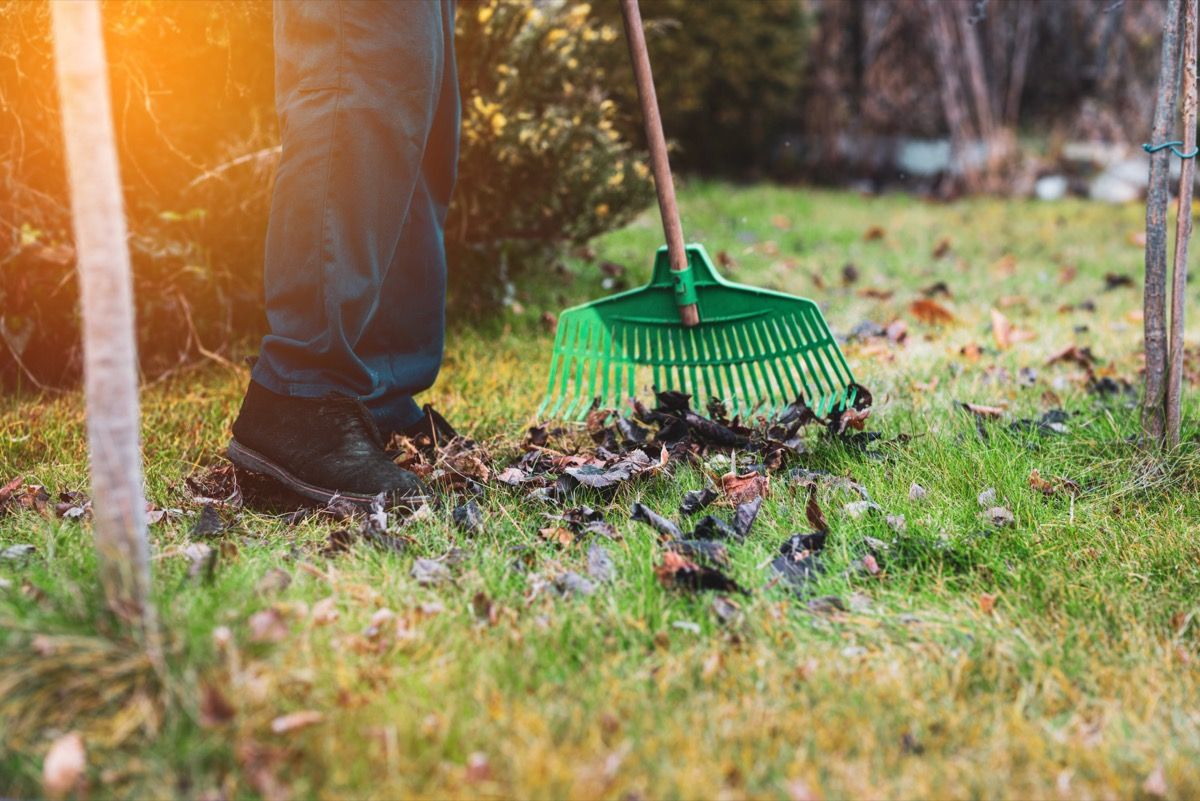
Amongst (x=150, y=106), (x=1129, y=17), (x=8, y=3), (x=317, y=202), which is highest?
(x=1129, y=17)

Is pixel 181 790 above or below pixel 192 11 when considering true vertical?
below

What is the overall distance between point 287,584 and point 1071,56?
8.39m

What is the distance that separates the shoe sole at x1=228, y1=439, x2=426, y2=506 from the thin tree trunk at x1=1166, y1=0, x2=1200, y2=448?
1.45m

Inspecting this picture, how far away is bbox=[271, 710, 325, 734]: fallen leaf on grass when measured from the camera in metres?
1.13

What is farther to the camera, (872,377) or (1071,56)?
(1071,56)

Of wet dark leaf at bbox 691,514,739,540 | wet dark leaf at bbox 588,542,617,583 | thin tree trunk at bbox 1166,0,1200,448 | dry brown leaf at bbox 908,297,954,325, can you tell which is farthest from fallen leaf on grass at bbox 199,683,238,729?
dry brown leaf at bbox 908,297,954,325

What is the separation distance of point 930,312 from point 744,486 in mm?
1992

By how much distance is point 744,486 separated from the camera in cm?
194

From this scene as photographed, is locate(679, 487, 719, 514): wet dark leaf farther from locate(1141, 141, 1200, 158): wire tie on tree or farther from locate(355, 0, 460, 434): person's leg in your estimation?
locate(1141, 141, 1200, 158): wire tie on tree

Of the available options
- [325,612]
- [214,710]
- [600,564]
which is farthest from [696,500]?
[214,710]

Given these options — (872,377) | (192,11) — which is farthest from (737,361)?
(192,11)

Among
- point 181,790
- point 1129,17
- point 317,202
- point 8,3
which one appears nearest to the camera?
point 181,790

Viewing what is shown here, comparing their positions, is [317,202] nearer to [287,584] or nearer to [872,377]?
[287,584]

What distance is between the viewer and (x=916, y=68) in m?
7.84
